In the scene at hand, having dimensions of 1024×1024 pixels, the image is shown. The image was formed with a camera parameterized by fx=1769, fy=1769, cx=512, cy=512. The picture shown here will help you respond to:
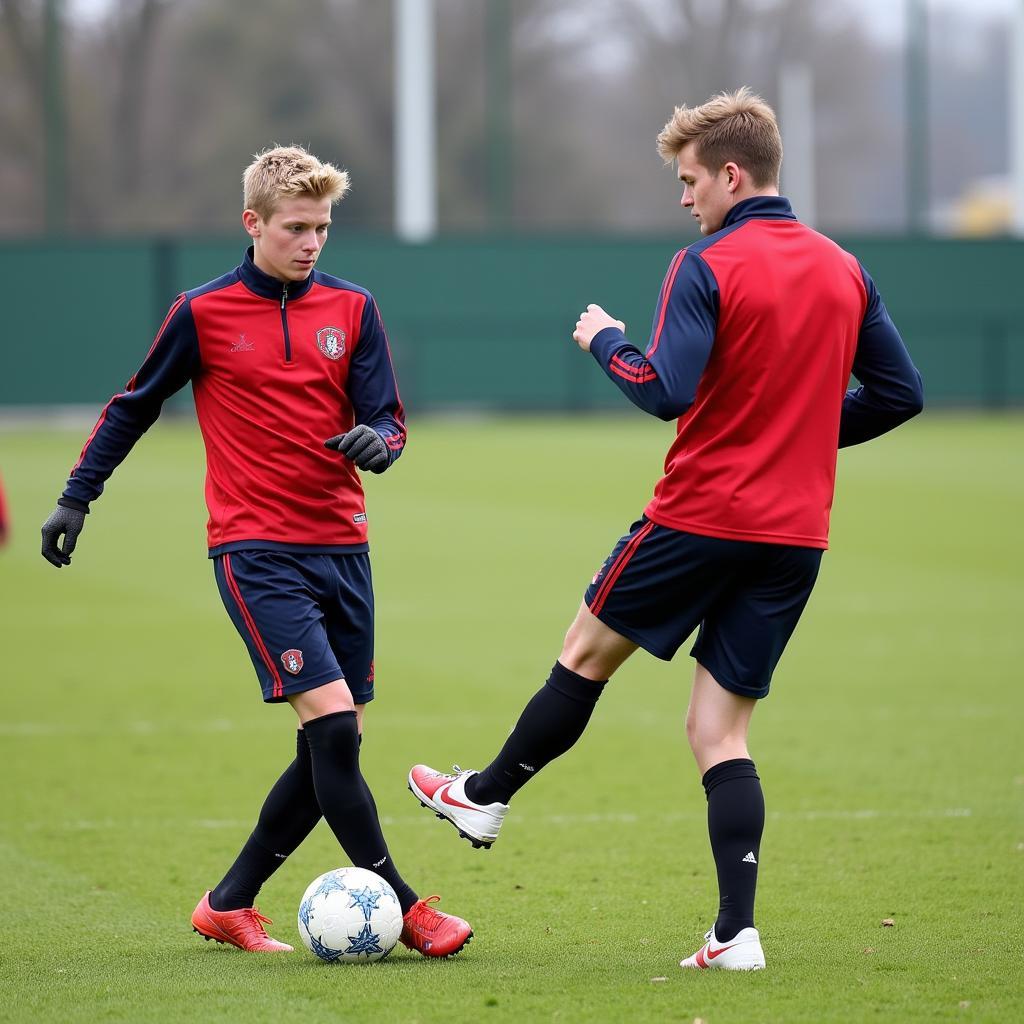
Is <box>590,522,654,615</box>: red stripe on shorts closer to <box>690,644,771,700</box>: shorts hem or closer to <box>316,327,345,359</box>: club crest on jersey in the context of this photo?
<box>690,644,771,700</box>: shorts hem

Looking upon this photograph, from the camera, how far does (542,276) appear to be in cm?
3203

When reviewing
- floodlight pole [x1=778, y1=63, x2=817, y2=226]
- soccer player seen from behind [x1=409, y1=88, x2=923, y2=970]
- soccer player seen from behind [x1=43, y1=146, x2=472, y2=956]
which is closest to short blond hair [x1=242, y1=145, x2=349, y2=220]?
soccer player seen from behind [x1=43, y1=146, x2=472, y2=956]

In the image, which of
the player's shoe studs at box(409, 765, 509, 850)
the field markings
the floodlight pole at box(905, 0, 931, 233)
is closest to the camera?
the player's shoe studs at box(409, 765, 509, 850)

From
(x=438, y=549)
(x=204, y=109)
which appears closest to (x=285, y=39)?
(x=204, y=109)

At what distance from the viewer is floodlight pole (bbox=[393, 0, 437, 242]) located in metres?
33.0

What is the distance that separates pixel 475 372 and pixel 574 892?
86.0ft

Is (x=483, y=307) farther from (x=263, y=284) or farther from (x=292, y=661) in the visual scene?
(x=292, y=661)

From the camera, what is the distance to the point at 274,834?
16.6ft

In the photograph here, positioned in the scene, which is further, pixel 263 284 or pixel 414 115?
pixel 414 115

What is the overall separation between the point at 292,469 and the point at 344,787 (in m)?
0.87

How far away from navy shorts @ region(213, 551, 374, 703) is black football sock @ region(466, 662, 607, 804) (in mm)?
445

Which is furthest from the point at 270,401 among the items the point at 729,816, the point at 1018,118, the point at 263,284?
the point at 1018,118

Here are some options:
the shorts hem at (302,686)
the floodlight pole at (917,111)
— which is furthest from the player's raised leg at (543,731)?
the floodlight pole at (917,111)

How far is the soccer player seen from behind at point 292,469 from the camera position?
4.73 metres
